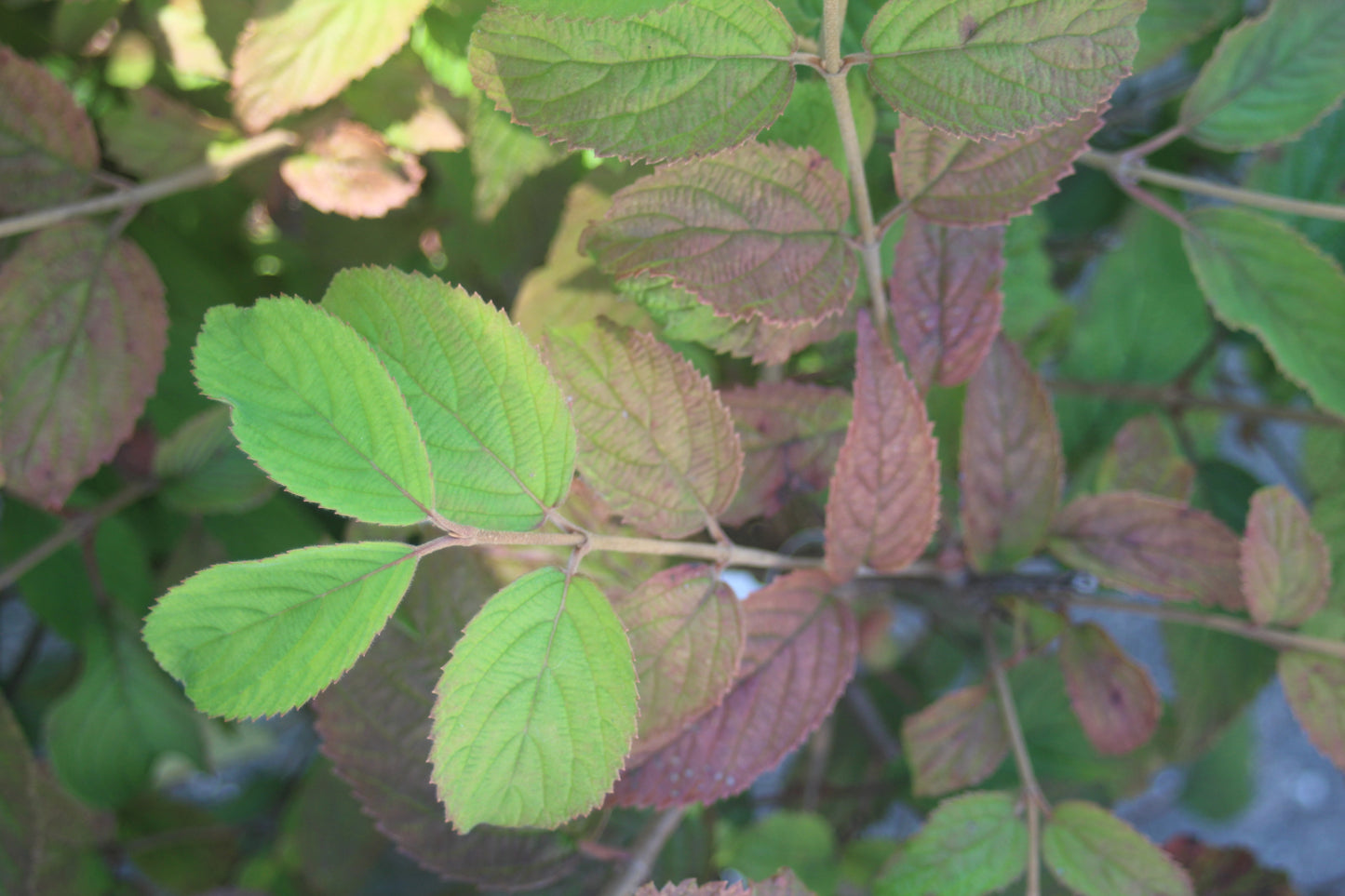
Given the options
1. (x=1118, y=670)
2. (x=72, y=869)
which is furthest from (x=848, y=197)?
(x=72, y=869)

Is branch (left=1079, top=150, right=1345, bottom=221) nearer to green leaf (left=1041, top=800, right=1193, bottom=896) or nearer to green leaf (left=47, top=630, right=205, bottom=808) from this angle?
green leaf (left=1041, top=800, right=1193, bottom=896)

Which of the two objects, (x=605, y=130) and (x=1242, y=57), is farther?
(x=1242, y=57)

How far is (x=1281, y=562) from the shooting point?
22.0 inches

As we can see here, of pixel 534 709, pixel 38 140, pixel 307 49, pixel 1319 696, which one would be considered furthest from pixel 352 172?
pixel 1319 696

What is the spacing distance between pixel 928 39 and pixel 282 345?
0.96ft

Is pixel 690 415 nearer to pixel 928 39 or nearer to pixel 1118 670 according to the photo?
pixel 928 39

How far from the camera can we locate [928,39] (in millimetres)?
376

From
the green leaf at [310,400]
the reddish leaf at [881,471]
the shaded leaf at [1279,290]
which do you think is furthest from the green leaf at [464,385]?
the shaded leaf at [1279,290]

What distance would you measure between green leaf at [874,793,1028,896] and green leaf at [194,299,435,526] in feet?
1.27

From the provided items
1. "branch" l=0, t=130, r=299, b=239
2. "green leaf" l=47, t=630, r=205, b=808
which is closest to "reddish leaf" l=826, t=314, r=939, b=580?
"branch" l=0, t=130, r=299, b=239

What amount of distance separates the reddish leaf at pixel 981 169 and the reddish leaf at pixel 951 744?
32cm

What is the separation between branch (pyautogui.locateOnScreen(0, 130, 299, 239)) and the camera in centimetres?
59

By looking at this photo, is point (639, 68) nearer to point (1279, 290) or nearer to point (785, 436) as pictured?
point (785, 436)

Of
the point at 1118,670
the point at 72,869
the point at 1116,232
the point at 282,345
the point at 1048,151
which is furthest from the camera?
the point at 1116,232
